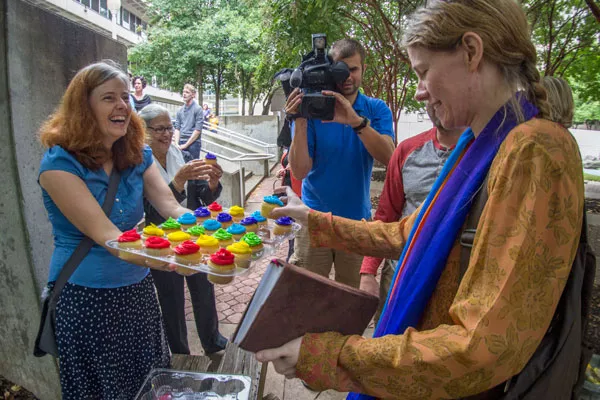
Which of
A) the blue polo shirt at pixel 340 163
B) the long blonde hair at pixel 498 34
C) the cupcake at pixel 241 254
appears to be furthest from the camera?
the blue polo shirt at pixel 340 163

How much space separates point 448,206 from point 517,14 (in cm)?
47

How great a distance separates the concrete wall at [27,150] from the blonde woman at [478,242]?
1.98m

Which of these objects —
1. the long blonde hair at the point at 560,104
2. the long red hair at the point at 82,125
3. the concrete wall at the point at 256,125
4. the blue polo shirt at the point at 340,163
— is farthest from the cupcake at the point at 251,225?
the concrete wall at the point at 256,125

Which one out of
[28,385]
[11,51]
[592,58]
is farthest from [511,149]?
[592,58]

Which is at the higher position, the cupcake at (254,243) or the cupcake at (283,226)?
the cupcake at (283,226)

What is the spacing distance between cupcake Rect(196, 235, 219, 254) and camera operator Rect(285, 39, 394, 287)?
713 millimetres

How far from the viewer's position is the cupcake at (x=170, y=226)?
224cm

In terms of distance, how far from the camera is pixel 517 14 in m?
0.89

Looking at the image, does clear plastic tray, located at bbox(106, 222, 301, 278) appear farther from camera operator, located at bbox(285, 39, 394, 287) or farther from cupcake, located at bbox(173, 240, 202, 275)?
camera operator, located at bbox(285, 39, 394, 287)

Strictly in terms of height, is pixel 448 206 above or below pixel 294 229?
above

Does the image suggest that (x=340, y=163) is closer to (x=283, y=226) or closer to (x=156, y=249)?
(x=283, y=226)

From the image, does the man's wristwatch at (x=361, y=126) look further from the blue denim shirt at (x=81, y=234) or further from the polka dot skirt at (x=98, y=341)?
the polka dot skirt at (x=98, y=341)

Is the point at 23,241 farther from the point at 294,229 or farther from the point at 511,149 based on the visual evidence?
the point at 511,149

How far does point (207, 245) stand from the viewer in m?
2.09
